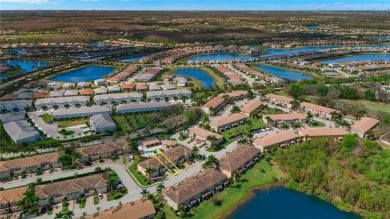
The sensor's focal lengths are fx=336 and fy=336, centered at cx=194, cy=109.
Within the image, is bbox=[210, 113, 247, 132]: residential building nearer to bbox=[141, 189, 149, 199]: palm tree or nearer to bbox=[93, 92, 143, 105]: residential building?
bbox=[141, 189, 149, 199]: palm tree

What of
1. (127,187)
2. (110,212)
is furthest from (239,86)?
(110,212)

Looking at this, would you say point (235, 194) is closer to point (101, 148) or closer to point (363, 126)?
point (101, 148)

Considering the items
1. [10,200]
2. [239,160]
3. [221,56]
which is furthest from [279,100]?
[221,56]

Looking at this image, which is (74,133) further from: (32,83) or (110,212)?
(32,83)

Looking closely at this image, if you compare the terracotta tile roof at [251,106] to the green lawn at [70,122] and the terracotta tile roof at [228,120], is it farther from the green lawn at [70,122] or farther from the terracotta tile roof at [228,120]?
the green lawn at [70,122]

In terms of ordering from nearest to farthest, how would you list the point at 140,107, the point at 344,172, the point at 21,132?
1. the point at 344,172
2. the point at 21,132
3. the point at 140,107

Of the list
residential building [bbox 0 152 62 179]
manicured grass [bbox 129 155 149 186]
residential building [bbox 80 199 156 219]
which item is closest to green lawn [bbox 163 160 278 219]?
residential building [bbox 80 199 156 219]

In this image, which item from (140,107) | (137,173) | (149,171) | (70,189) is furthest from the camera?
(140,107)
